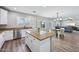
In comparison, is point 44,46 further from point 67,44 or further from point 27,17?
point 27,17

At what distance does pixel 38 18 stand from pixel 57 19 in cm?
33

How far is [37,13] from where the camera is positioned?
1368 millimetres

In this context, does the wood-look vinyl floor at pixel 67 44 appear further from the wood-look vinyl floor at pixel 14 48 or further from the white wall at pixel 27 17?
the white wall at pixel 27 17

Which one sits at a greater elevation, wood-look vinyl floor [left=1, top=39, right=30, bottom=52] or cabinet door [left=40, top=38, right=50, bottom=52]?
cabinet door [left=40, top=38, right=50, bottom=52]

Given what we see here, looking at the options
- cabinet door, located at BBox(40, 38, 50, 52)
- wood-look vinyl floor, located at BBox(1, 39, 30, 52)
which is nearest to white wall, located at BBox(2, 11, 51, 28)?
cabinet door, located at BBox(40, 38, 50, 52)

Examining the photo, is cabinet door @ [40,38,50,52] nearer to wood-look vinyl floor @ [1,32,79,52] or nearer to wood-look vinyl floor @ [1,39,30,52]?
wood-look vinyl floor @ [1,32,79,52]

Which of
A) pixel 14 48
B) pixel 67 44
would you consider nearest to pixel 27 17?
pixel 14 48

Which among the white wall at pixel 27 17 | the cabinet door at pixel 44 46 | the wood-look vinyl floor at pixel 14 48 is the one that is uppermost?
the white wall at pixel 27 17

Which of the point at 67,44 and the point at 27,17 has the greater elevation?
the point at 27,17

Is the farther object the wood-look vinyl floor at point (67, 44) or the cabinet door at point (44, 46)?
the cabinet door at point (44, 46)

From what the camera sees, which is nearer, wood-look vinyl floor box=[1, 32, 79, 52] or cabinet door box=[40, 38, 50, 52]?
wood-look vinyl floor box=[1, 32, 79, 52]

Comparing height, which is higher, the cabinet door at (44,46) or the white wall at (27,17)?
the white wall at (27,17)

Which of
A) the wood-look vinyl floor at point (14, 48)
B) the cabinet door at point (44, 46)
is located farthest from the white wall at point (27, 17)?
the wood-look vinyl floor at point (14, 48)

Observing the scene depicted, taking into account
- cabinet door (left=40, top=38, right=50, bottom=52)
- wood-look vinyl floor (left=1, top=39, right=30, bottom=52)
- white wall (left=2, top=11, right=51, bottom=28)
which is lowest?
wood-look vinyl floor (left=1, top=39, right=30, bottom=52)
